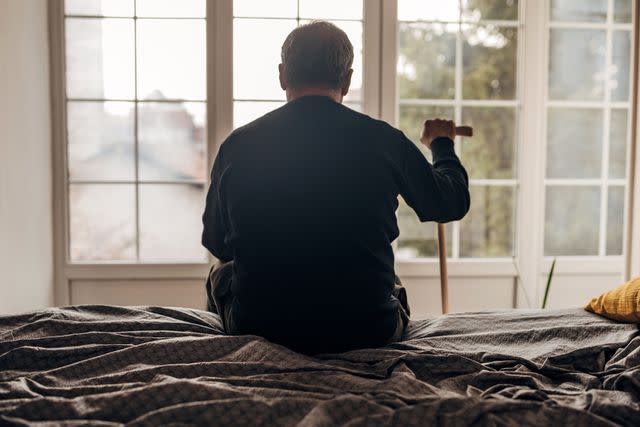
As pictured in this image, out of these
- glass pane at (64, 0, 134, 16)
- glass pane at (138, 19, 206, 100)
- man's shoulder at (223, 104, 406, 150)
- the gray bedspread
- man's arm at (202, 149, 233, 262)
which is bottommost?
the gray bedspread

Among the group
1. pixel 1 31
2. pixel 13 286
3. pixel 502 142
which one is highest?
→ pixel 1 31

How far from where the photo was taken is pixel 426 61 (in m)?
3.51

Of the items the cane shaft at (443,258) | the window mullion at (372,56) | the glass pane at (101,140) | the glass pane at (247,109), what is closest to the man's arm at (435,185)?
the cane shaft at (443,258)

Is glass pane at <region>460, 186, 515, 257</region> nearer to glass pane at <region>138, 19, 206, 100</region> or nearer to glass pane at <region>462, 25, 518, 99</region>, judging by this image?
glass pane at <region>462, 25, 518, 99</region>

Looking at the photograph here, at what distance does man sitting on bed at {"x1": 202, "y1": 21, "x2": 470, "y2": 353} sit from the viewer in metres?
1.51

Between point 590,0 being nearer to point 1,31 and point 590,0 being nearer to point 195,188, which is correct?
point 195,188

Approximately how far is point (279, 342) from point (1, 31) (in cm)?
204

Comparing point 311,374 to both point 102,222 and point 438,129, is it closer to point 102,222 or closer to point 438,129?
point 438,129

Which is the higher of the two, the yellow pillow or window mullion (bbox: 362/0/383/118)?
window mullion (bbox: 362/0/383/118)

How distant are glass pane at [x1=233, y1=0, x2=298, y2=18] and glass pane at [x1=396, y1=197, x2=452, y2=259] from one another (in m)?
1.18

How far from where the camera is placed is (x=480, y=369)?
1.39 m

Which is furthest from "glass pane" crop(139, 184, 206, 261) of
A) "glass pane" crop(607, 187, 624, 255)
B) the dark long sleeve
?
"glass pane" crop(607, 187, 624, 255)

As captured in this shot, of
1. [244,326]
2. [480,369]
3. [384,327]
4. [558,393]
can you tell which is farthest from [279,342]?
[558,393]

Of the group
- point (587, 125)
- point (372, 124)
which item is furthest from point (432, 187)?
point (587, 125)
